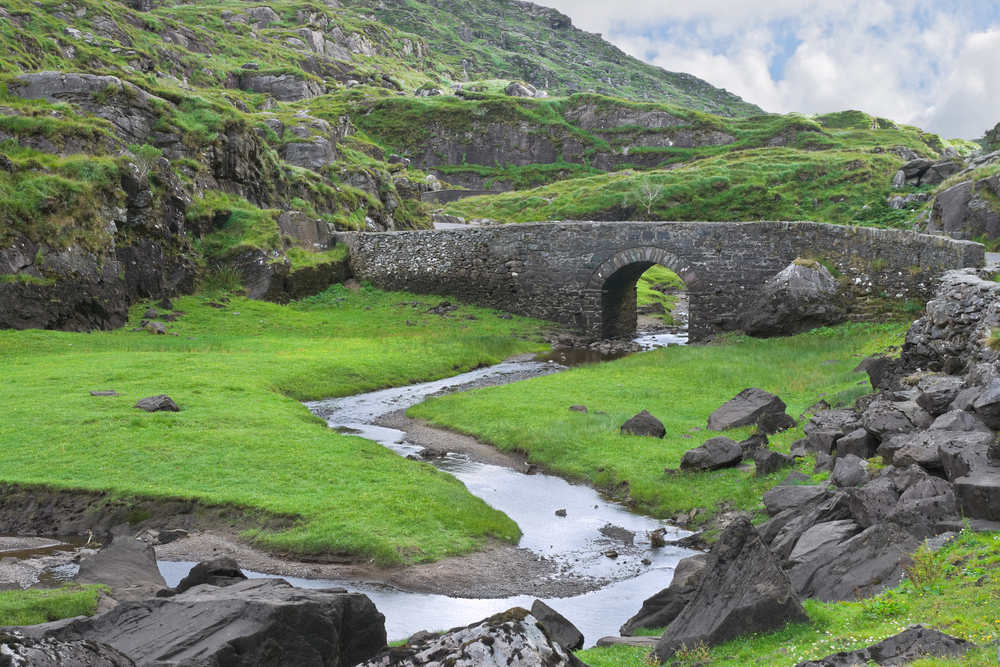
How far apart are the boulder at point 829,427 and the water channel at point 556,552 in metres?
3.68

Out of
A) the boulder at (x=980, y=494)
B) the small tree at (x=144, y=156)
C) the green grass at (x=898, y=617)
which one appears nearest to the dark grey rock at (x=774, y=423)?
the boulder at (x=980, y=494)

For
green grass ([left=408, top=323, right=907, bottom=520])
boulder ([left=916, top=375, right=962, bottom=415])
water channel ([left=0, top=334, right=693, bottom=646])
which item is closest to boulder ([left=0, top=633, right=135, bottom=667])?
water channel ([left=0, top=334, right=693, bottom=646])

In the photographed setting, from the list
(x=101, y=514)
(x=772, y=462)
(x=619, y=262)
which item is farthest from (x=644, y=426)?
(x=619, y=262)

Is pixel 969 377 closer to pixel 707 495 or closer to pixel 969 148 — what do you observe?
pixel 707 495

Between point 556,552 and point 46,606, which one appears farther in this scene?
point 556,552

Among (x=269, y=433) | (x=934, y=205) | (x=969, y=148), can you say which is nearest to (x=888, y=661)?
(x=269, y=433)

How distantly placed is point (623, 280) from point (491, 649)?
37.6m

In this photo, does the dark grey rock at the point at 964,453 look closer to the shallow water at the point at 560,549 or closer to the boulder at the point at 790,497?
the boulder at the point at 790,497

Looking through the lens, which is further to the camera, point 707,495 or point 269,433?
point 269,433

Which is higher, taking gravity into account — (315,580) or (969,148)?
(969,148)

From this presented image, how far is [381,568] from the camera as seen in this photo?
12.9m

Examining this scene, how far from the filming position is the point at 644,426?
20.5 m

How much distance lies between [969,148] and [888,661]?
4269 inches

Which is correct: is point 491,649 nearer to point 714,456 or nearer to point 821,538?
point 821,538
